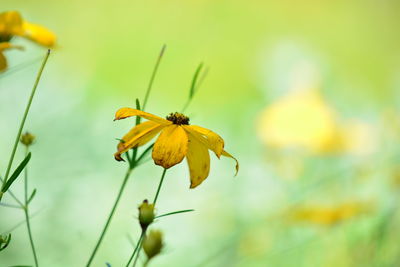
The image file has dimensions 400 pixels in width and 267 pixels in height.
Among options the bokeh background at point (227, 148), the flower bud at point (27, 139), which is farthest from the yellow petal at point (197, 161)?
the bokeh background at point (227, 148)

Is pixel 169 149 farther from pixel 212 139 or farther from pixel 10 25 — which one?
pixel 10 25

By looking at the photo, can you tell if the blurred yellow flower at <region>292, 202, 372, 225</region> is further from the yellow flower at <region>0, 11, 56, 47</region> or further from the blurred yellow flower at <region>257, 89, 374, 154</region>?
the yellow flower at <region>0, 11, 56, 47</region>

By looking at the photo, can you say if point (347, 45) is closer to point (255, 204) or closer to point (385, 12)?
point (385, 12)

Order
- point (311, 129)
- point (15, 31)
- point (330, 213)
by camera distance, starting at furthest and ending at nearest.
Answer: point (311, 129) → point (330, 213) → point (15, 31)

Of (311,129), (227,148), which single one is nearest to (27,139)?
(311,129)

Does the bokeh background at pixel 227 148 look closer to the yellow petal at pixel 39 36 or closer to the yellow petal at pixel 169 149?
the yellow petal at pixel 39 36
